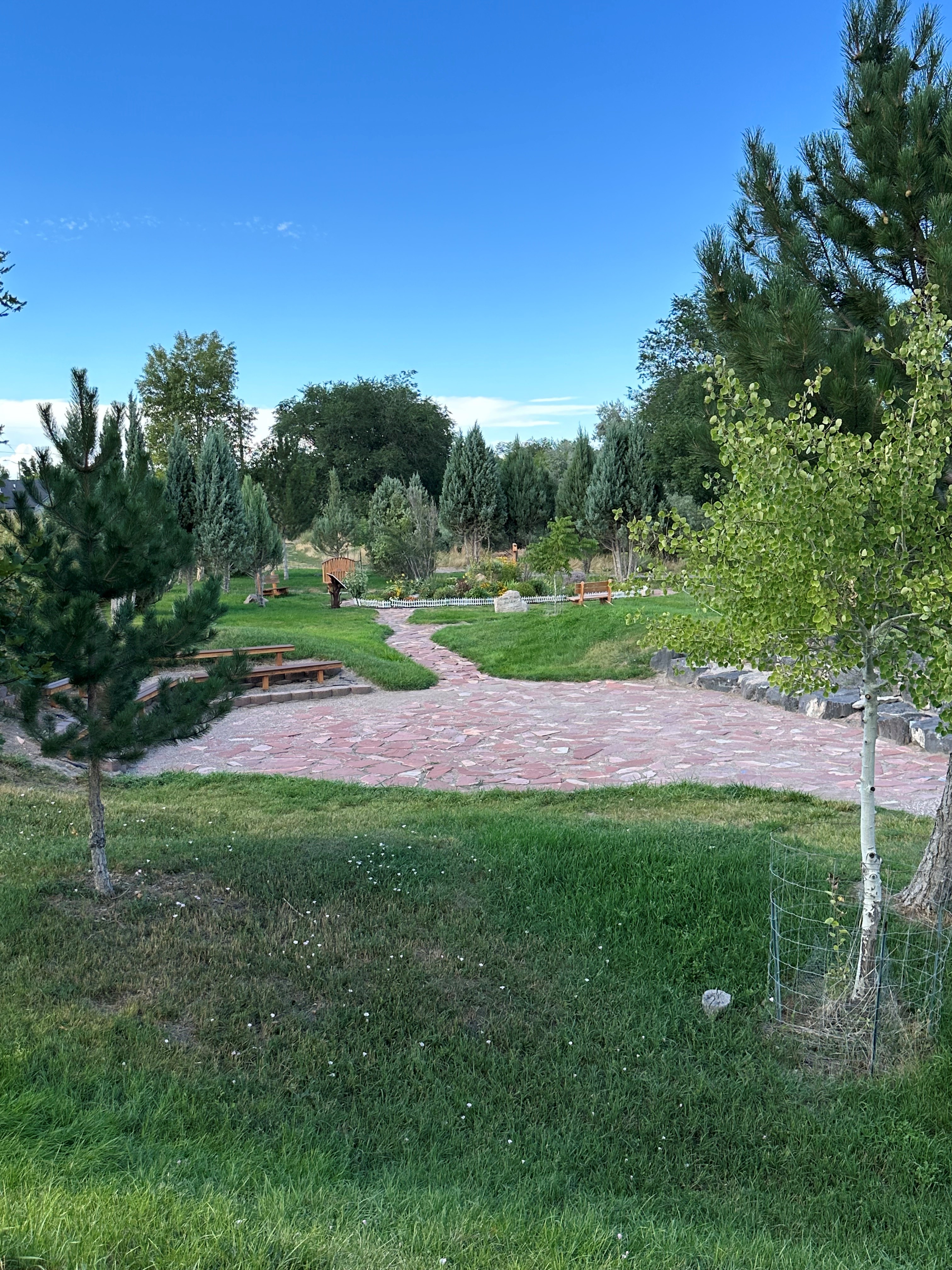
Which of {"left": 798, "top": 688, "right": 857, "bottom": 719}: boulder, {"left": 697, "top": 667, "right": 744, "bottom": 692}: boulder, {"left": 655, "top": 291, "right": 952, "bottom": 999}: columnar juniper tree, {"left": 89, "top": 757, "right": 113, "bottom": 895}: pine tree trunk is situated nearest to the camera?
{"left": 655, "top": 291, "right": 952, "bottom": 999}: columnar juniper tree

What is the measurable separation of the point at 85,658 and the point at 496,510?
30.0 meters

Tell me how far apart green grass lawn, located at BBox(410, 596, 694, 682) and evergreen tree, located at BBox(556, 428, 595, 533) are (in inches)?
485

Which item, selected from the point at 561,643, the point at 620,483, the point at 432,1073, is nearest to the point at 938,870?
the point at 432,1073

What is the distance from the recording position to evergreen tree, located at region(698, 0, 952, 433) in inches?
262

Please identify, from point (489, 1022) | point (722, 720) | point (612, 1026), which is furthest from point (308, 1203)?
point (722, 720)

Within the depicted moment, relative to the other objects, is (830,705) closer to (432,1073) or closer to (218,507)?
(432,1073)

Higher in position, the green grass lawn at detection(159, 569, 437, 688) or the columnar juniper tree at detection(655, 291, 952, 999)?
the columnar juniper tree at detection(655, 291, 952, 999)

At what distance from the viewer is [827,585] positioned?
12.8ft

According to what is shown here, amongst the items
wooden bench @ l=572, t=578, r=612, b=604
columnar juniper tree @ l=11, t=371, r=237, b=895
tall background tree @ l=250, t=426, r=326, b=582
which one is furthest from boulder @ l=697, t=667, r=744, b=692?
tall background tree @ l=250, t=426, r=326, b=582

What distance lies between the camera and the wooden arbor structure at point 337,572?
2664cm

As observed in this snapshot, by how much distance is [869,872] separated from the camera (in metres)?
4.00

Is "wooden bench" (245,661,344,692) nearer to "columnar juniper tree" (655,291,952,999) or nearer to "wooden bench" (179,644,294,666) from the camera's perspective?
"wooden bench" (179,644,294,666)

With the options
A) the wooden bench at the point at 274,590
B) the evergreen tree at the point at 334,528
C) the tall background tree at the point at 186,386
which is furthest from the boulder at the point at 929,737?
the tall background tree at the point at 186,386

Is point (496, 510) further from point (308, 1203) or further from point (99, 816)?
point (308, 1203)
